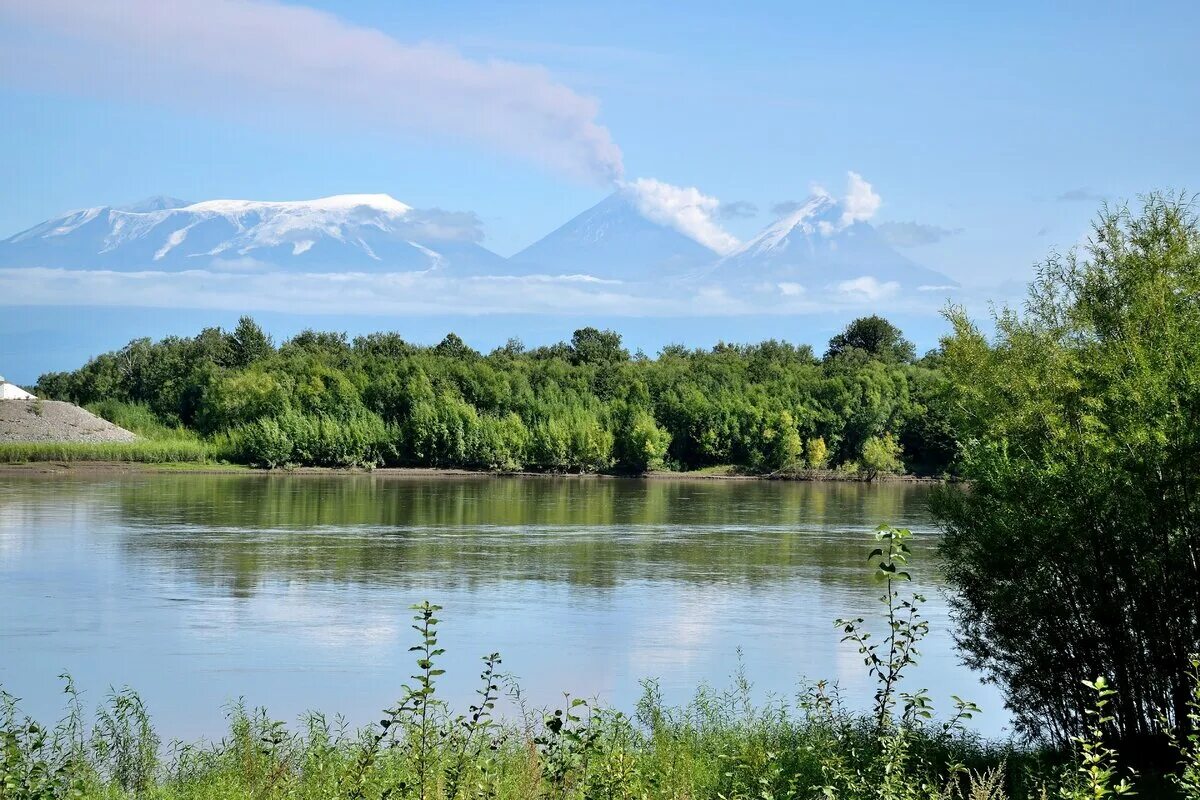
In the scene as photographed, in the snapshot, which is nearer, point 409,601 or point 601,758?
point 601,758

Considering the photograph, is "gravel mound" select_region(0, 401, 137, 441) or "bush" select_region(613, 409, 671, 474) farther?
"bush" select_region(613, 409, 671, 474)

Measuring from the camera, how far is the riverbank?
7175 cm

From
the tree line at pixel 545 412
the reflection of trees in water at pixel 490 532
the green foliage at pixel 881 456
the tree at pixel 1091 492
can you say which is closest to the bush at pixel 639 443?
the tree line at pixel 545 412

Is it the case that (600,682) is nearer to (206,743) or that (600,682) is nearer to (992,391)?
(206,743)

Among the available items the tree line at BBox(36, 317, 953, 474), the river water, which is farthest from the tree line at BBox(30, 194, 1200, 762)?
the tree line at BBox(36, 317, 953, 474)

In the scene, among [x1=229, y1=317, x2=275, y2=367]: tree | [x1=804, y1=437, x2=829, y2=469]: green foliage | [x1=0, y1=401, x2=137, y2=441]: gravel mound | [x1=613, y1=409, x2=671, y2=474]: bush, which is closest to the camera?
[x1=0, y1=401, x2=137, y2=441]: gravel mound

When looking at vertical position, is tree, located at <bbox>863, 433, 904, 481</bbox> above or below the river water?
above

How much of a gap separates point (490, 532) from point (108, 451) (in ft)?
141

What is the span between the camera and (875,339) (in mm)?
107250

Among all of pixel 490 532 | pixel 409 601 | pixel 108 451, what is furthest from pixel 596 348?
pixel 409 601

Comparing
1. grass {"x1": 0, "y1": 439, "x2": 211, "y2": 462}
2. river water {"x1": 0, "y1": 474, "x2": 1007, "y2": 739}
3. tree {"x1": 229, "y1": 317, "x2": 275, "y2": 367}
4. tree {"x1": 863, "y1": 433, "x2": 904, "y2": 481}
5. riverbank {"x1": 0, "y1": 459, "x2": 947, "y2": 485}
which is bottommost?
river water {"x1": 0, "y1": 474, "x2": 1007, "y2": 739}

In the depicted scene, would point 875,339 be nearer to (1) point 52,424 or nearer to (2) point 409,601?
(1) point 52,424

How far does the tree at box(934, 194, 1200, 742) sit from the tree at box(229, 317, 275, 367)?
278 ft

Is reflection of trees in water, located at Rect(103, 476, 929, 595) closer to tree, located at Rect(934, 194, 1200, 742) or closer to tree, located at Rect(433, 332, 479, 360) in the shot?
tree, located at Rect(934, 194, 1200, 742)
